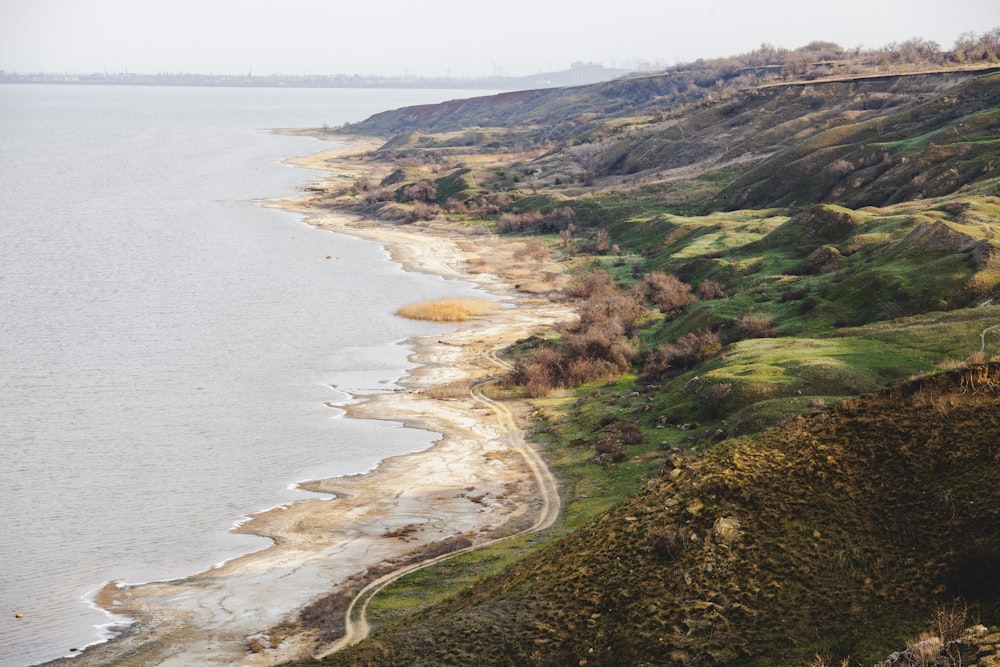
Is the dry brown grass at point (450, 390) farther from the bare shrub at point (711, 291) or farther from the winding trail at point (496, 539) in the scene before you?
the bare shrub at point (711, 291)

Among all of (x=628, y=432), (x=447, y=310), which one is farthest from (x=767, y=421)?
(x=447, y=310)

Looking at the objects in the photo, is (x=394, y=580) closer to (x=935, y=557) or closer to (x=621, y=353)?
(x=935, y=557)

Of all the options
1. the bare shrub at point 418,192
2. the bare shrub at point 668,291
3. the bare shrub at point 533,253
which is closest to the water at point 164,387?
the bare shrub at point 533,253

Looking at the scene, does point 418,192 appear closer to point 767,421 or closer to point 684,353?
point 684,353

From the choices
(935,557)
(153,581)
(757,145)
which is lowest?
(153,581)

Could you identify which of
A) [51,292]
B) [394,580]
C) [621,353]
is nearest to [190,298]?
[51,292]

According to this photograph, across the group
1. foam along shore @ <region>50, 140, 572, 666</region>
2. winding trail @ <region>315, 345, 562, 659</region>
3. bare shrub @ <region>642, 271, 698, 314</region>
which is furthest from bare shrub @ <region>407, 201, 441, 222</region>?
winding trail @ <region>315, 345, 562, 659</region>

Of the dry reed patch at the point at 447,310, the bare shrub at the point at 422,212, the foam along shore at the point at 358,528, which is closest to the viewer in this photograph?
the foam along shore at the point at 358,528
